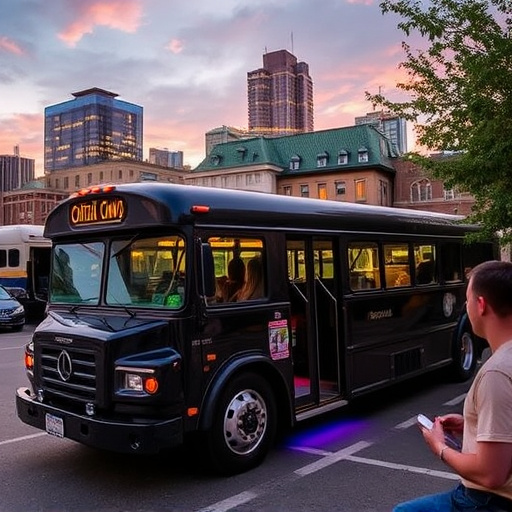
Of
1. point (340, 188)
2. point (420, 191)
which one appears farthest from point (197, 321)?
point (420, 191)

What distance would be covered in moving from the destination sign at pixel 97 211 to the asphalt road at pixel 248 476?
7.57ft

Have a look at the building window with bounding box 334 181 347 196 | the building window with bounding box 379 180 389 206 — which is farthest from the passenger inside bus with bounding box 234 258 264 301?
the building window with bounding box 334 181 347 196

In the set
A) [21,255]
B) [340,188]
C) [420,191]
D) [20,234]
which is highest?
[340,188]

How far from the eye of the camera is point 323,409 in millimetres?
6281

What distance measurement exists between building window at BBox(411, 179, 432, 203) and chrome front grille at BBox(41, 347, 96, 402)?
6436 cm

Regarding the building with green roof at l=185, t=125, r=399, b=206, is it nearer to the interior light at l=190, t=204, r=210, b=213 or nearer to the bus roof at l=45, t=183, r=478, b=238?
the bus roof at l=45, t=183, r=478, b=238

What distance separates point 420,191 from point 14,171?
13744 cm

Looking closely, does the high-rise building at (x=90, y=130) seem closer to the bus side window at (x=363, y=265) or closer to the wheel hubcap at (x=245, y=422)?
the bus side window at (x=363, y=265)

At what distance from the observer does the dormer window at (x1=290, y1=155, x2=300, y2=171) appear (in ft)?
223

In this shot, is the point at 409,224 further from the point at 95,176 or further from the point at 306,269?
the point at 95,176

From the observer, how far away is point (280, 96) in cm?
15925

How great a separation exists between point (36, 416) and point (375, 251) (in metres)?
4.46

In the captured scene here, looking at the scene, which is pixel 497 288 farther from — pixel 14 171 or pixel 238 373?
pixel 14 171

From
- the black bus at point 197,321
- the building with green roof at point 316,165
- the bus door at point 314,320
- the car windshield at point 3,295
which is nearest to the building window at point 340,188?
the building with green roof at point 316,165
